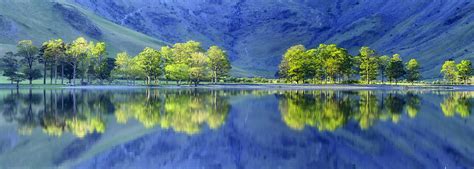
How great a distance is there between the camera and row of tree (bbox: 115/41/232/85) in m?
153

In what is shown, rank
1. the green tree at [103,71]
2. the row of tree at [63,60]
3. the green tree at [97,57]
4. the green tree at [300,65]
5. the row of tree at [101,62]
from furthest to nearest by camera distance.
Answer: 1. the green tree at [300,65]
2. the green tree at [103,71]
3. the green tree at [97,57]
4. the row of tree at [101,62]
5. the row of tree at [63,60]

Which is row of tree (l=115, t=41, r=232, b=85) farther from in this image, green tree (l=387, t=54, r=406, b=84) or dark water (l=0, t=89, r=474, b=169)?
dark water (l=0, t=89, r=474, b=169)

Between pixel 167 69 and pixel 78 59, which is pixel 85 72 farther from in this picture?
pixel 167 69

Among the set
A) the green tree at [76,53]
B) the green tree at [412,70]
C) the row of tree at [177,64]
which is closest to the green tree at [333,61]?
the green tree at [412,70]

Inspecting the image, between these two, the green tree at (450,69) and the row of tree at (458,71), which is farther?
the green tree at (450,69)

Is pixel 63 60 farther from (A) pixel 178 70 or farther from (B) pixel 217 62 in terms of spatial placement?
(B) pixel 217 62

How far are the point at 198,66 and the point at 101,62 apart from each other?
28138 millimetres

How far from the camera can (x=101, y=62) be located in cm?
16025

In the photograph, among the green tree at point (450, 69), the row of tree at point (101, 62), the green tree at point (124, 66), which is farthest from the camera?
the green tree at point (450, 69)

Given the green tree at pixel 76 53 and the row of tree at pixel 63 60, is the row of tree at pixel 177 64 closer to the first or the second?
the row of tree at pixel 63 60

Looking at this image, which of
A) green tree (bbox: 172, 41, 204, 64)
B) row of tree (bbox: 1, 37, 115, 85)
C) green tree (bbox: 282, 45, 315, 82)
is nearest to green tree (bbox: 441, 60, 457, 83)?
green tree (bbox: 282, 45, 315, 82)

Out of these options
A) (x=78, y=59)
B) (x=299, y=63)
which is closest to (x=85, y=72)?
(x=78, y=59)

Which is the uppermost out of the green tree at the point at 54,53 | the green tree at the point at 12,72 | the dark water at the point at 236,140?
the green tree at the point at 54,53

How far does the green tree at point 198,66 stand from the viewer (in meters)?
154
